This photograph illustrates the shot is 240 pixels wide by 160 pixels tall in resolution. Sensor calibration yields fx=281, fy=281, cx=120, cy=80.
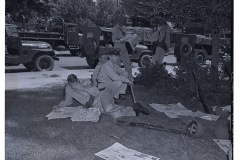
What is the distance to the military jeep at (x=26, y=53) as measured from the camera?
33.2ft

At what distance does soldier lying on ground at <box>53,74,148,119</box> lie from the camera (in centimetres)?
520

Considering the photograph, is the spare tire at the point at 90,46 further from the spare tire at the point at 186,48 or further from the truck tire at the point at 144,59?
the spare tire at the point at 186,48

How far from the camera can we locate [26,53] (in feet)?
34.0

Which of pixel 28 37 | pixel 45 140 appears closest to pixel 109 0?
pixel 28 37

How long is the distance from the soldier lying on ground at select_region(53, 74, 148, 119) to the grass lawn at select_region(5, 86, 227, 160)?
15 centimetres

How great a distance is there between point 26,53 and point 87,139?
23.5ft

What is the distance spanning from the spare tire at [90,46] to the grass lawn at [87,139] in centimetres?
639

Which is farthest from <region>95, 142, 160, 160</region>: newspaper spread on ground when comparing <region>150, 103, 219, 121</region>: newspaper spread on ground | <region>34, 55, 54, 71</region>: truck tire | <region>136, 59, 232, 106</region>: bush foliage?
<region>34, 55, 54, 71</region>: truck tire

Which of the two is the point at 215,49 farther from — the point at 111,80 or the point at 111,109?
the point at 111,109

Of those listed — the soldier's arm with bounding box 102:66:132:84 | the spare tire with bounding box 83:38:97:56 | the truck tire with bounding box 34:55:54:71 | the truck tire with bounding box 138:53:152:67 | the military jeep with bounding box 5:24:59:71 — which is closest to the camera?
the soldier's arm with bounding box 102:66:132:84

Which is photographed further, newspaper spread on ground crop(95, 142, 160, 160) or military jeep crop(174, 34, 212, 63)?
military jeep crop(174, 34, 212, 63)

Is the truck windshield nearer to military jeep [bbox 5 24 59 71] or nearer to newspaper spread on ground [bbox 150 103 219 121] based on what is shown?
military jeep [bbox 5 24 59 71]
